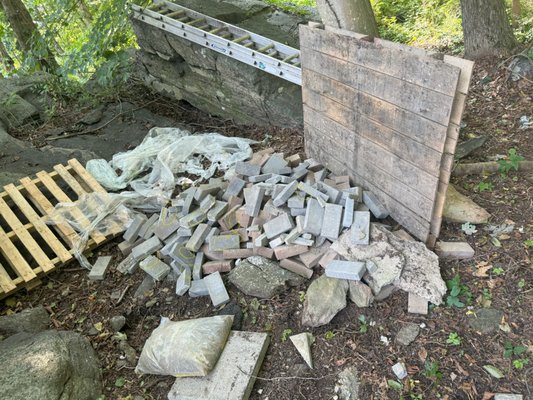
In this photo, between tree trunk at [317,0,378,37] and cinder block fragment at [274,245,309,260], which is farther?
tree trunk at [317,0,378,37]

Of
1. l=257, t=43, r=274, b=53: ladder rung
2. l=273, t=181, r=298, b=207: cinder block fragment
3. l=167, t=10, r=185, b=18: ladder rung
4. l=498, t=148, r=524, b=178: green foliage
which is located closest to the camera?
l=273, t=181, r=298, b=207: cinder block fragment

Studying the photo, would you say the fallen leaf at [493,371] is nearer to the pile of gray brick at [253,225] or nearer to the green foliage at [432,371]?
the green foliage at [432,371]

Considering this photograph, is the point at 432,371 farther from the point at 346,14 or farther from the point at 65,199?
the point at 65,199

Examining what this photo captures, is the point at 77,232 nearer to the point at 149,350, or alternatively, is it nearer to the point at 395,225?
the point at 149,350

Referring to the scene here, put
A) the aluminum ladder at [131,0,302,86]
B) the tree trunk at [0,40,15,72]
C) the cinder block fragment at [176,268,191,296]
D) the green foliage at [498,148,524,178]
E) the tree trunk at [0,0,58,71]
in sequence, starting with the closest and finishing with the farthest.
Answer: the cinder block fragment at [176,268,191,296], the green foliage at [498,148,524,178], the aluminum ladder at [131,0,302,86], the tree trunk at [0,0,58,71], the tree trunk at [0,40,15,72]

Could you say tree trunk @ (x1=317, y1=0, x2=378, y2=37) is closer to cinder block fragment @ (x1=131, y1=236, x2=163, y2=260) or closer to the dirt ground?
the dirt ground

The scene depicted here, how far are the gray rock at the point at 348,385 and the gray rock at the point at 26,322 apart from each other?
7.94 feet

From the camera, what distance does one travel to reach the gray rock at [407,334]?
276 cm

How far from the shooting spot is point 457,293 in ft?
9.50

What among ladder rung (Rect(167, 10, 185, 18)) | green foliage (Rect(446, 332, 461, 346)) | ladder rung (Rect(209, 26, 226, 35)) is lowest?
green foliage (Rect(446, 332, 461, 346))

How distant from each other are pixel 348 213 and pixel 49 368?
2.42 metres

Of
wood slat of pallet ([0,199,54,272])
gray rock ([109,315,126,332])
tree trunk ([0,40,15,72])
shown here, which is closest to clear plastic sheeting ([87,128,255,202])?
wood slat of pallet ([0,199,54,272])

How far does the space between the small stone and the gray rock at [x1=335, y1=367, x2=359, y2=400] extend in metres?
0.25

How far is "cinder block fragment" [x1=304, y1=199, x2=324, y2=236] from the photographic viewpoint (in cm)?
335
